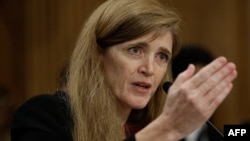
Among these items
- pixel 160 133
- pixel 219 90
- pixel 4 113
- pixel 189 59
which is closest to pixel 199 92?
pixel 219 90

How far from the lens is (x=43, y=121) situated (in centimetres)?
182

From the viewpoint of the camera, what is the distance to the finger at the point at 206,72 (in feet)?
4.93

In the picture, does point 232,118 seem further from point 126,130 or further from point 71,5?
point 126,130

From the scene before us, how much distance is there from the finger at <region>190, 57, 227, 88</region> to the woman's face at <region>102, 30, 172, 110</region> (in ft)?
1.69

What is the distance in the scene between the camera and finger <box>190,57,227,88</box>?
150 centimetres

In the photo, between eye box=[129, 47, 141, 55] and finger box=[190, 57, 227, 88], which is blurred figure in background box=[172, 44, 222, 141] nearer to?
eye box=[129, 47, 141, 55]

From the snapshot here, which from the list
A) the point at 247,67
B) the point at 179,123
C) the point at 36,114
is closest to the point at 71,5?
the point at 247,67

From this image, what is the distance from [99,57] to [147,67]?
192 mm

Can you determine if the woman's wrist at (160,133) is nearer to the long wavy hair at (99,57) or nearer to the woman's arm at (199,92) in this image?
the woman's arm at (199,92)

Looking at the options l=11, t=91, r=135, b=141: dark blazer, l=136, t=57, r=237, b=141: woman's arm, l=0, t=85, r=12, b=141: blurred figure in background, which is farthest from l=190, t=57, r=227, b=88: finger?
l=0, t=85, r=12, b=141: blurred figure in background

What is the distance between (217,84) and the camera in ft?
4.97

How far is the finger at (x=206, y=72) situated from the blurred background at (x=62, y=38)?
257cm

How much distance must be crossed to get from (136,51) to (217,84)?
22.9 inches

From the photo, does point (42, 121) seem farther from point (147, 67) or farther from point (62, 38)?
point (62, 38)
